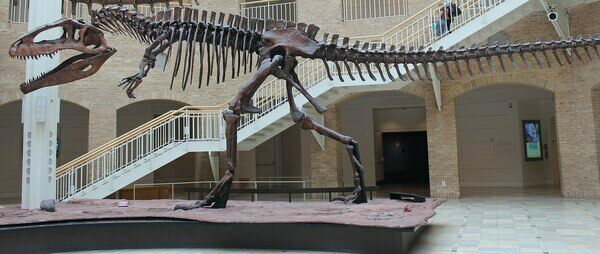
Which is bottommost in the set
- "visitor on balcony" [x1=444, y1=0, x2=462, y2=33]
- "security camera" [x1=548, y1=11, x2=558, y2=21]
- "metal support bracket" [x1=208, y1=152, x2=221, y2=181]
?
"metal support bracket" [x1=208, y1=152, x2=221, y2=181]

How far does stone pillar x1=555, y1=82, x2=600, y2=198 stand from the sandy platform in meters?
6.72

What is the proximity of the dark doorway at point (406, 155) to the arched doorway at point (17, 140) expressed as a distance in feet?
48.0

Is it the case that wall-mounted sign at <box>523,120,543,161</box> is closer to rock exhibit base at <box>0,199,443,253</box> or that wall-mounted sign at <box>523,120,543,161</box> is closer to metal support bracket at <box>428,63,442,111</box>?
metal support bracket at <box>428,63,442,111</box>

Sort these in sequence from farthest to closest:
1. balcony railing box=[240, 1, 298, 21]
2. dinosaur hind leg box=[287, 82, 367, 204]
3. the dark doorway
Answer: the dark doorway
balcony railing box=[240, 1, 298, 21]
dinosaur hind leg box=[287, 82, 367, 204]

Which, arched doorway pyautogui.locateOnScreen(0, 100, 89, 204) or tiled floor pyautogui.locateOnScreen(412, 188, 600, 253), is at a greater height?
arched doorway pyautogui.locateOnScreen(0, 100, 89, 204)

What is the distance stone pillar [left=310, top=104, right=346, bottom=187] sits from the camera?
1452cm

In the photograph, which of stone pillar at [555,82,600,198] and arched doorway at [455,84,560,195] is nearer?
stone pillar at [555,82,600,198]

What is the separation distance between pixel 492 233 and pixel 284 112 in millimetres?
6290

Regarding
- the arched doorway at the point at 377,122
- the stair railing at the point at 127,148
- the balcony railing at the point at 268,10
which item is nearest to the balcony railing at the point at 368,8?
the balcony railing at the point at 268,10

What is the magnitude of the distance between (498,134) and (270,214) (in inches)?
536

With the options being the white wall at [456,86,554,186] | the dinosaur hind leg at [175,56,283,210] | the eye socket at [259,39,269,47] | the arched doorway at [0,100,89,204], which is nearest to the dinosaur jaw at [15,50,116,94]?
the dinosaur hind leg at [175,56,283,210]

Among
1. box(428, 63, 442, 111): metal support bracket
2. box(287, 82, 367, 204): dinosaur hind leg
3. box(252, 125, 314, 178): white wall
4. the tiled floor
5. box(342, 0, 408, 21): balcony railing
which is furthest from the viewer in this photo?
box(252, 125, 314, 178): white wall

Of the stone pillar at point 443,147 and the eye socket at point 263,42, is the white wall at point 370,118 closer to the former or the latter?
the stone pillar at point 443,147

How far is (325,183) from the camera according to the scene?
1459 centimetres
